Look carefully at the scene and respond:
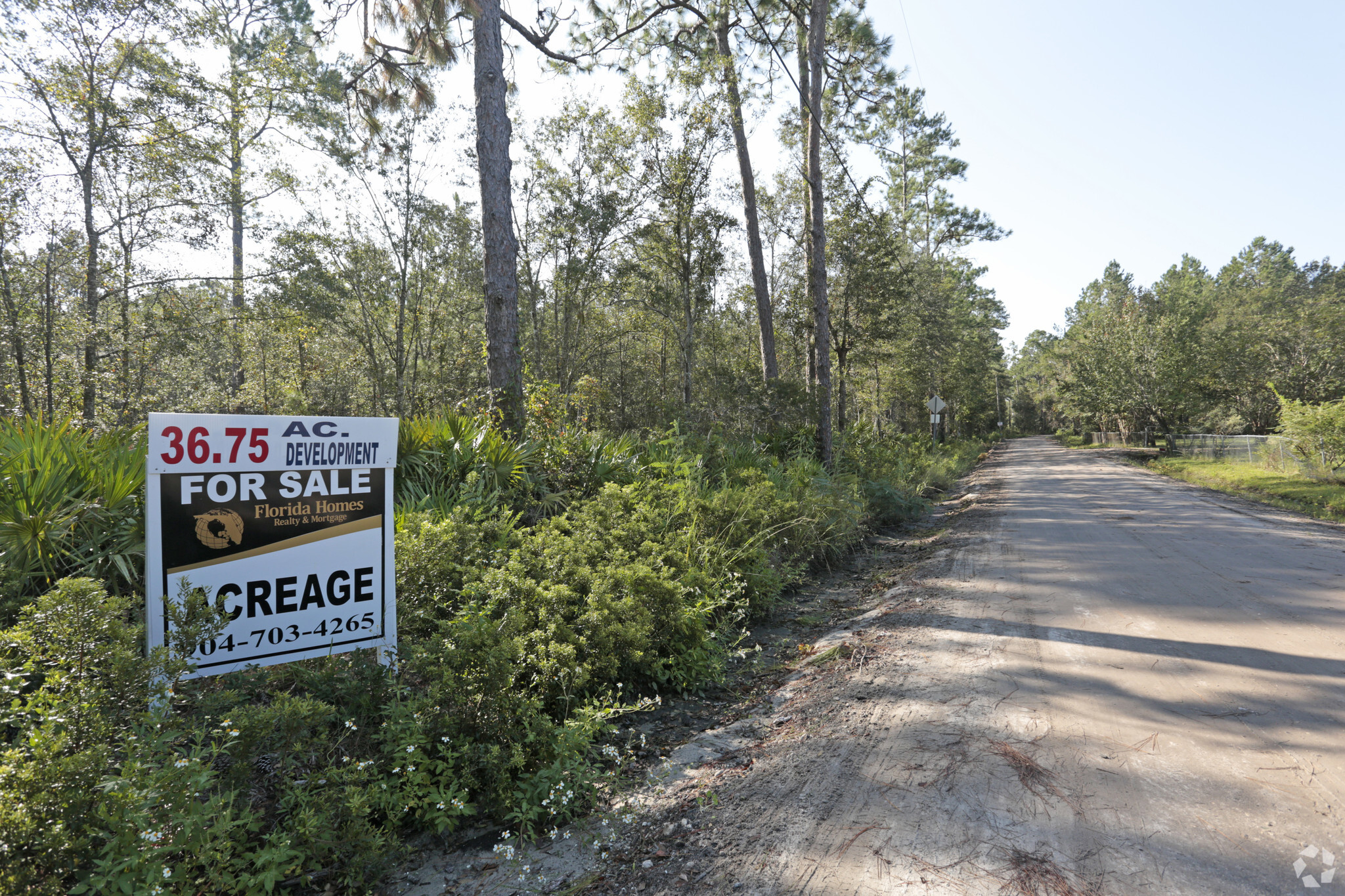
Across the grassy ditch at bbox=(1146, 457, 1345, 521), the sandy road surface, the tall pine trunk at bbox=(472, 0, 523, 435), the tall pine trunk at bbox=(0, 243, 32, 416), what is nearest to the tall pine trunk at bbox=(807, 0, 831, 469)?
the tall pine trunk at bbox=(472, 0, 523, 435)

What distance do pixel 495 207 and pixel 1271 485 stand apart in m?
19.8

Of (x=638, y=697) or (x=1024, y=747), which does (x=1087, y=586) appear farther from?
(x=638, y=697)

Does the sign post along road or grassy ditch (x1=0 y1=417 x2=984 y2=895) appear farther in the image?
the sign post along road

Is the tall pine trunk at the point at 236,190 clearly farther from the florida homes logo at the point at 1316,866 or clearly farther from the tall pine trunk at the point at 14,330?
the florida homes logo at the point at 1316,866

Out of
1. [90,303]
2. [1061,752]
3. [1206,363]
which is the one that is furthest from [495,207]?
[1206,363]

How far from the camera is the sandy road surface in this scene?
244 cm

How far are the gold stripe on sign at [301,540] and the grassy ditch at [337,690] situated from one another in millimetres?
329

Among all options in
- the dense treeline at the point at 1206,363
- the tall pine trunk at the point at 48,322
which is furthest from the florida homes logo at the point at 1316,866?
the dense treeline at the point at 1206,363

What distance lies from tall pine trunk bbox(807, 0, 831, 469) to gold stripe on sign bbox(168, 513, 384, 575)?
35.6 ft

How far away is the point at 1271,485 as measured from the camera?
1558cm

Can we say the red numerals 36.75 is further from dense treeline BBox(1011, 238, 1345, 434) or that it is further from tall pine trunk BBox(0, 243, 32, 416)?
dense treeline BBox(1011, 238, 1345, 434)

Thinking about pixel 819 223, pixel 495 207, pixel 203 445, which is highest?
pixel 819 223

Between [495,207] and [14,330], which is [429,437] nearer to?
[495,207]

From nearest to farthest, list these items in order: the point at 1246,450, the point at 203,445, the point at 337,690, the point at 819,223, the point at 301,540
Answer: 1. the point at 203,445
2. the point at 337,690
3. the point at 301,540
4. the point at 819,223
5. the point at 1246,450
